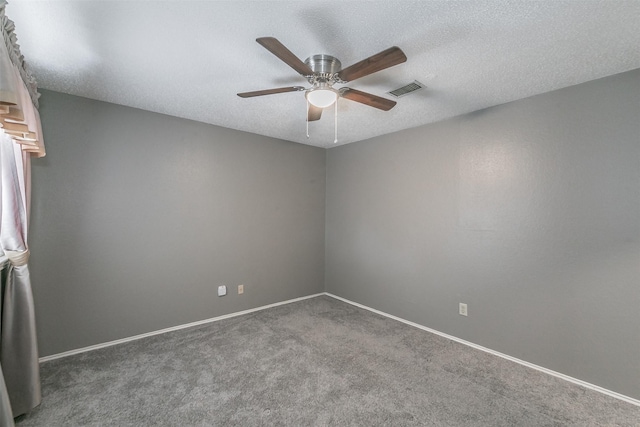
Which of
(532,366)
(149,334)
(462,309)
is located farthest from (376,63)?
(149,334)

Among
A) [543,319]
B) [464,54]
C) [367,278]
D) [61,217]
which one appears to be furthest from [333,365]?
[61,217]

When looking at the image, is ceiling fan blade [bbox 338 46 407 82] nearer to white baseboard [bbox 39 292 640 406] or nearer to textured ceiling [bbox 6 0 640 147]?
textured ceiling [bbox 6 0 640 147]

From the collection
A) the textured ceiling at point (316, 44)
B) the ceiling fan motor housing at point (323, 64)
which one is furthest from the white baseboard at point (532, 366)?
the ceiling fan motor housing at point (323, 64)

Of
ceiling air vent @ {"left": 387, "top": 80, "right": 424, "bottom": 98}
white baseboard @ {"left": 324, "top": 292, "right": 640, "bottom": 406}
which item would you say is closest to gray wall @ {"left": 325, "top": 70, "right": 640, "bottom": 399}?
white baseboard @ {"left": 324, "top": 292, "right": 640, "bottom": 406}

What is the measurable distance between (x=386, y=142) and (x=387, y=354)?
253cm

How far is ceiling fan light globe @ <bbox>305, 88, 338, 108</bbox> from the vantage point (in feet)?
5.97

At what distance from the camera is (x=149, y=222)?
117 inches

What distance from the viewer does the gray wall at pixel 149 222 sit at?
2512mm

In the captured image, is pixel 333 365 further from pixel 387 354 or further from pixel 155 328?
pixel 155 328

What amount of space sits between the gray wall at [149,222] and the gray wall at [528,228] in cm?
156

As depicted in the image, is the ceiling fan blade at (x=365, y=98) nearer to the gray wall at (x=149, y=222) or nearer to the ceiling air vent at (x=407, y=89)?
the ceiling air vent at (x=407, y=89)

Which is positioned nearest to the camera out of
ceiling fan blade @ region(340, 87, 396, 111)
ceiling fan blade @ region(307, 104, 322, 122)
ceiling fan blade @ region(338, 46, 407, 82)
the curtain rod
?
the curtain rod

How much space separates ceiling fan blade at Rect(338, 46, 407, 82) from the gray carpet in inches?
86.9

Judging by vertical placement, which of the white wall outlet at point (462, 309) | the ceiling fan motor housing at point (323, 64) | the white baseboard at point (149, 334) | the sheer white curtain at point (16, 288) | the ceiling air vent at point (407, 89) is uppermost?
the ceiling air vent at point (407, 89)
